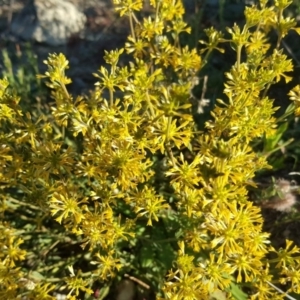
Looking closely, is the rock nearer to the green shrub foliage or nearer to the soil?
the soil

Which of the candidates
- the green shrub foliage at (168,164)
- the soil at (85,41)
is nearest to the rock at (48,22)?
the soil at (85,41)

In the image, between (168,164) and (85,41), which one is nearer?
(168,164)

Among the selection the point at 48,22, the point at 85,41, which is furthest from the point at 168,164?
the point at 48,22

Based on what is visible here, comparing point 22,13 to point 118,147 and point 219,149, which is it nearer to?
point 118,147

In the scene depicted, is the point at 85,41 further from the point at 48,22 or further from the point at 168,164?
the point at 168,164

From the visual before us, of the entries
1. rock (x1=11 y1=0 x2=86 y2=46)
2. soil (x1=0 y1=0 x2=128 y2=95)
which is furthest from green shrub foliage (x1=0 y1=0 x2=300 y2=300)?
rock (x1=11 y1=0 x2=86 y2=46)

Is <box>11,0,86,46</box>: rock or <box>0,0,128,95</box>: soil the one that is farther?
<box>11,0,86,46</box>: rock

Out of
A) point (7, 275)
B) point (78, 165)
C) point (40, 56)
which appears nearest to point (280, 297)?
point (78, 165)

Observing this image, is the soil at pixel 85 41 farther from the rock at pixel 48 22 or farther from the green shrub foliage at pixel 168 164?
the green shrub foliage at pixel 168 164
